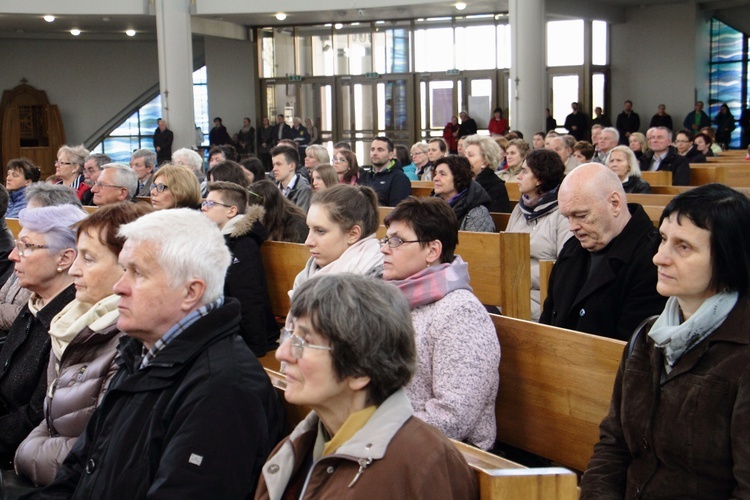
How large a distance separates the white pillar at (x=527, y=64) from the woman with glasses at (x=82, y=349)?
542 inches

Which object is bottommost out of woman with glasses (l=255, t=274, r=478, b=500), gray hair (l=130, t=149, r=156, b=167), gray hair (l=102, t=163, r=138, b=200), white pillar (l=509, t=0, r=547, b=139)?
woman with glasses (l=255, t=274, r=478, b=500)

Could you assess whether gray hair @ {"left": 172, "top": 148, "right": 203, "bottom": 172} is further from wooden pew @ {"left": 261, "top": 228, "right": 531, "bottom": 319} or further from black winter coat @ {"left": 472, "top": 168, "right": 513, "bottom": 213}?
wooden pew @ {"left": 261, "top": 228, "right": 531, "bottom": 319}

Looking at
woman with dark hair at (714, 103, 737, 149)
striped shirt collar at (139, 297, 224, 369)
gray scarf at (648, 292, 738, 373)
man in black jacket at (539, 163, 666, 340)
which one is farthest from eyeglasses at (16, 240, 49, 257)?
woman with dark hair at (714, 103, 737, 149)

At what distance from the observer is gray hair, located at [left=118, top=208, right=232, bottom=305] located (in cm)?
258

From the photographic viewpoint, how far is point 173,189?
224 inches

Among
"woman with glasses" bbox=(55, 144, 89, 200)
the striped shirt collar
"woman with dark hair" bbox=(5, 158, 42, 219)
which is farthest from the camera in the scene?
"woman with glasses" bbox=(55, 144, 89, 200)

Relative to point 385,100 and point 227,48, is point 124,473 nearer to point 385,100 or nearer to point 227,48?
point 385,100

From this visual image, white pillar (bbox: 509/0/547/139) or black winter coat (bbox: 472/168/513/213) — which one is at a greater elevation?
white pillar (bbox: 509/0/547/139)

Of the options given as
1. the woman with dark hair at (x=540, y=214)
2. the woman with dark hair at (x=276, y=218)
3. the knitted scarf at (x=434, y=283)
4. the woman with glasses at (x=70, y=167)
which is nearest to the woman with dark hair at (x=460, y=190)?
the woman with dark hair at (x=540, y=214)

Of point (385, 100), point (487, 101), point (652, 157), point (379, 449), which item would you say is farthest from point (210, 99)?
point (379, 449)

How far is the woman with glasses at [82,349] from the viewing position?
114 inches

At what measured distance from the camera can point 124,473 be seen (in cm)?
238

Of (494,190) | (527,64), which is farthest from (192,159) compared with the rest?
(527,64)

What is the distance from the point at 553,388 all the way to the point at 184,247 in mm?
1201
